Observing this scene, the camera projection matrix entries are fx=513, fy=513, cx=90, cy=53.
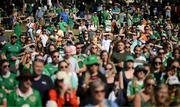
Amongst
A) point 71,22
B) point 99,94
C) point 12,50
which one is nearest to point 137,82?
point 99,94

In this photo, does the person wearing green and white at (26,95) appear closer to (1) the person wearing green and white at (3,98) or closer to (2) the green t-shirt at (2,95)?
(1) the person wearing green and white at (3,98)

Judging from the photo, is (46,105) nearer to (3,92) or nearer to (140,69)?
(3,92)

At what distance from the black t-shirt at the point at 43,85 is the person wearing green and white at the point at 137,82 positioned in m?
1.43

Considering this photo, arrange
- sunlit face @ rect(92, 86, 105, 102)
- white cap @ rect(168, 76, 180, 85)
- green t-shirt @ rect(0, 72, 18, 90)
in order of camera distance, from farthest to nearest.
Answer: white cap @ rect(168, 76, 180, 85), green t-shirt @ rect(0, 72, 18, 90), sunlit face @ rect(92, 86, 105, 102)

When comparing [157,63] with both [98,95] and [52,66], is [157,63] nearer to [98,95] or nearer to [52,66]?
[52,66]

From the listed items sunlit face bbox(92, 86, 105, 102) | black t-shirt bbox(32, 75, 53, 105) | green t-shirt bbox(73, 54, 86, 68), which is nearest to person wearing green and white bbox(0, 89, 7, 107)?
black t-shirt bbox(32, 75, 53, 105)

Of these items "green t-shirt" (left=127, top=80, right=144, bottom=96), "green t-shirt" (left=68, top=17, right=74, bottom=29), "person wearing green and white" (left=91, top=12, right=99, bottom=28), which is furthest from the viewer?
"green t-shirt" (left=68, top=17, right=74, bottom=29)

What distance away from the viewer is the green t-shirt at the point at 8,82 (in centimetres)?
954

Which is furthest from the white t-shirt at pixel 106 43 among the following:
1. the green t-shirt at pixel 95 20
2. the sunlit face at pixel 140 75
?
the green t-shirt at pixel 95 20

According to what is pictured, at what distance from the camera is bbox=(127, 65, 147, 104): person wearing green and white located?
923 cm

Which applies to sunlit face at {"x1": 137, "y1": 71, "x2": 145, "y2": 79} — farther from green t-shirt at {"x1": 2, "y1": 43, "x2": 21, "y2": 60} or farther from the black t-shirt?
green t-shirt at {"x1": 2, "y1": 43, "x2": 21, "y2": 60}

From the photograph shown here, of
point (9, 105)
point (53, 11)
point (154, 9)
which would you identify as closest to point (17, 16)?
point (53, 11)

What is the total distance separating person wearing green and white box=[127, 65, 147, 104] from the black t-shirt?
4.70ft

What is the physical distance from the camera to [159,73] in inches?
436
